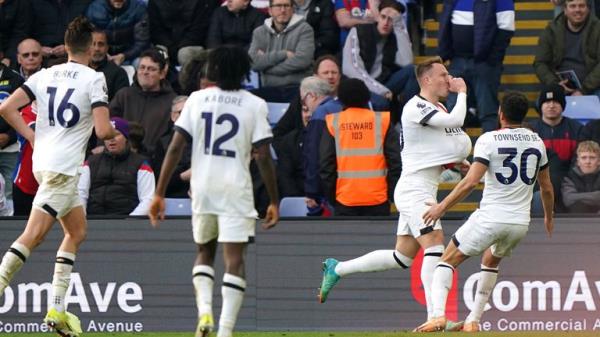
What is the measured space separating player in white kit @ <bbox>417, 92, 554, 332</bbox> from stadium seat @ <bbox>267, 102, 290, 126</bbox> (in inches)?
190

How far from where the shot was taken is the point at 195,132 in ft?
34.9

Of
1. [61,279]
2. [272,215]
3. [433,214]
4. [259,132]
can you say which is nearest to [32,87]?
[61,279]

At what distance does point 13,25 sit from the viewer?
18266mm

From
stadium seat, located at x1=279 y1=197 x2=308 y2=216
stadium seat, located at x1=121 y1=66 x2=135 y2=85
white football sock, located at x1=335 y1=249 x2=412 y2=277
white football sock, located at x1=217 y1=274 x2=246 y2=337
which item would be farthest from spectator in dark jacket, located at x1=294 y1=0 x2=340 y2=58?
white football sock, located at x1=217 y1=274 x2=246 y2=337

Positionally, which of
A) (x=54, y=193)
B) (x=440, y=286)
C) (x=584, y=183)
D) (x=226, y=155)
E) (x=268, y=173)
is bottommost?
(x=440, y=286)

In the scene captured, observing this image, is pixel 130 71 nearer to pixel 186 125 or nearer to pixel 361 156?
pixel 361 156

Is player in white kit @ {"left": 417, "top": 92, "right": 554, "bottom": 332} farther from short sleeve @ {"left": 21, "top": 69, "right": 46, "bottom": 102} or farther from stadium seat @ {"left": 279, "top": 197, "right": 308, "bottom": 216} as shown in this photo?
stadium seat @ {"left": 279, "top": 197, "right": 308, "bottom": 216}

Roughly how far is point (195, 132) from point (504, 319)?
17.7 feet

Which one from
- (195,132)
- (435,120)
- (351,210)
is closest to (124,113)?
(351,210)

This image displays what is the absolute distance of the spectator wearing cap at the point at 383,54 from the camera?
1759 cm

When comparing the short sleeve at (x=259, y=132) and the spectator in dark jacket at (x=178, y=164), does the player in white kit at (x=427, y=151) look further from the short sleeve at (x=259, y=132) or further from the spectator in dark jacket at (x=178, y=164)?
the spectator in dark jacket at (x=178, y=164)

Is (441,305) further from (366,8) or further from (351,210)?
(366,8)

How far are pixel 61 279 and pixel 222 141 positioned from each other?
7.51ft

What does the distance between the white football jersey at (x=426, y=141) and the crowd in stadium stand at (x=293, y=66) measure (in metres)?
2.68
